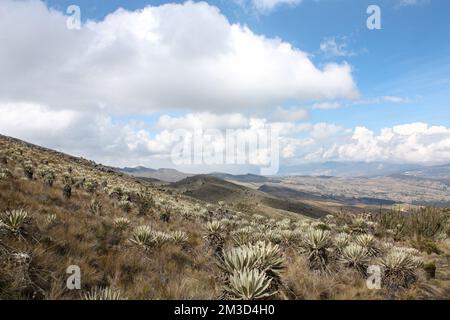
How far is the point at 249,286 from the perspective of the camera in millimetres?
5809

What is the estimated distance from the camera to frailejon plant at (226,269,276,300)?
226 inches

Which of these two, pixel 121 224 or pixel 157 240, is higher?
pixel 121 224

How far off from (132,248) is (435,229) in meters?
22.4

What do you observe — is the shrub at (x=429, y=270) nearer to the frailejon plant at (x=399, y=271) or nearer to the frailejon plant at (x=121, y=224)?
the frailejon plant at (x=399, y=271)

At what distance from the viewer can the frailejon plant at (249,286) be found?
5.75 metres

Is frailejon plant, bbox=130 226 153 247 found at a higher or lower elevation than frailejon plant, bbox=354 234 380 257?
higher

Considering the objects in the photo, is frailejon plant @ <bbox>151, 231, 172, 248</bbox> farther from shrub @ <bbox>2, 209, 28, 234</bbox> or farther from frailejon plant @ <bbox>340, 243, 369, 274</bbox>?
frailejon plant @ <bbox>340, 243, 369, 274</bbox>

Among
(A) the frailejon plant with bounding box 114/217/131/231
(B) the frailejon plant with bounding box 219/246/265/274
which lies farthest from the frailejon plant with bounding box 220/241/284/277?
(A) the frailejon plant with bounding box 114/217/131/231

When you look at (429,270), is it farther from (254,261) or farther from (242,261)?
(242,261)
